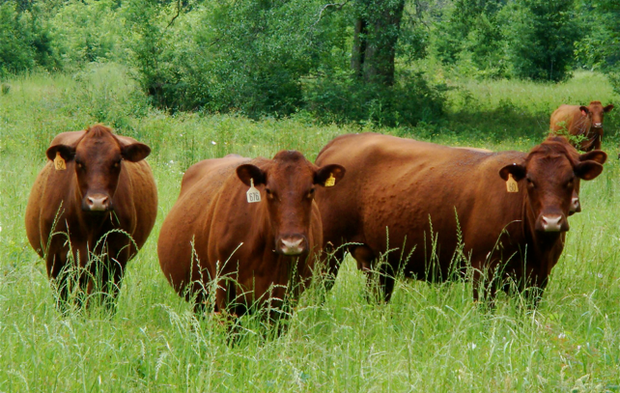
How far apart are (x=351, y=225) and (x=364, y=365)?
281 cm

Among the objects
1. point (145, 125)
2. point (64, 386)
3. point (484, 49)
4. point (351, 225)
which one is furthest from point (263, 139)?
point (484, 49)

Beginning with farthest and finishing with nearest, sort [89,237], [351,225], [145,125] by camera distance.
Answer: [145,125] → [351,225] → [89,237]

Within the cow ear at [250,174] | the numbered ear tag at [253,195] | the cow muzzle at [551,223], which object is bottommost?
the cow muzzle at [551,223]

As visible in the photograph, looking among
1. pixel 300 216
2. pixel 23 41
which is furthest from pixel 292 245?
pixel 23 41

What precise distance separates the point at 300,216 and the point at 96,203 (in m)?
1.69

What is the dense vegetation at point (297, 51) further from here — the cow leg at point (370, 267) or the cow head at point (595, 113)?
the cow leg at point (370, 267)

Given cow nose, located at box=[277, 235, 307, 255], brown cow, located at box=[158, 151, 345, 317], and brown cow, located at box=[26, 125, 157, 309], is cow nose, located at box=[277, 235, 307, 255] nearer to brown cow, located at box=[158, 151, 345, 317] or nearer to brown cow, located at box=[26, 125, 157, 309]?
brown cow, located at box=[158, 151, 345, 317]

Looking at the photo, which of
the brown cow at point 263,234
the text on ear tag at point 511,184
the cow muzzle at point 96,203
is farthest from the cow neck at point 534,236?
the cow muzzle at point 96,203

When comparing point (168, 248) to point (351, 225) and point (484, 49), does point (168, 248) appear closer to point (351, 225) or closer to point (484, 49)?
point (351, 225)

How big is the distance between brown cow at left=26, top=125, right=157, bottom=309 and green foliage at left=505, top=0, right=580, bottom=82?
24.9 m

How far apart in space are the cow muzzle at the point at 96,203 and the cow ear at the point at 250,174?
1219 mm

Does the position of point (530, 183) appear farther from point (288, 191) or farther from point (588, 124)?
point (588, 124)

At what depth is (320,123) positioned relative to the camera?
2177cm

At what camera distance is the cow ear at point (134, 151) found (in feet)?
19.9
